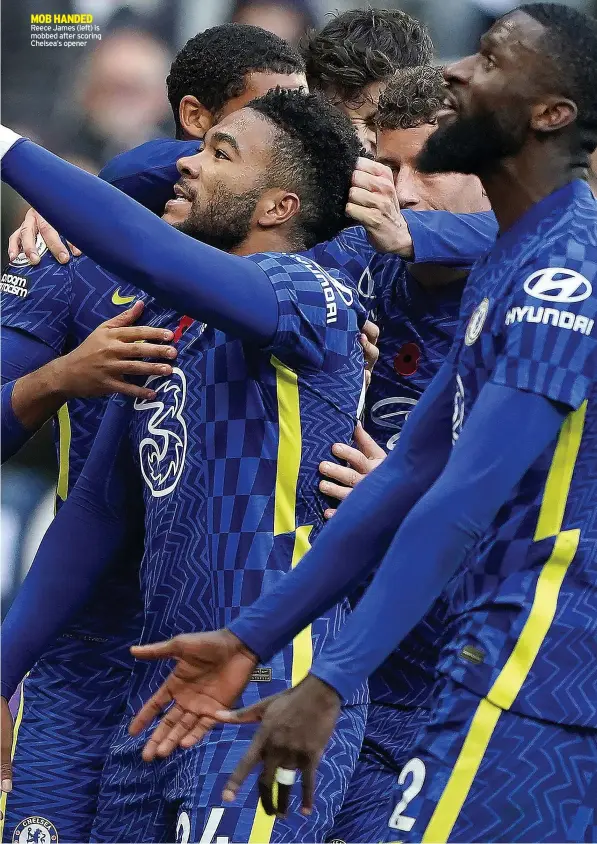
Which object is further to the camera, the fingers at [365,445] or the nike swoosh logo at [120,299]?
the nike swoosh logo at [120,299]

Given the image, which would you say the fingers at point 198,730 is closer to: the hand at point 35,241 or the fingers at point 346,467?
the fingers at point 346,467

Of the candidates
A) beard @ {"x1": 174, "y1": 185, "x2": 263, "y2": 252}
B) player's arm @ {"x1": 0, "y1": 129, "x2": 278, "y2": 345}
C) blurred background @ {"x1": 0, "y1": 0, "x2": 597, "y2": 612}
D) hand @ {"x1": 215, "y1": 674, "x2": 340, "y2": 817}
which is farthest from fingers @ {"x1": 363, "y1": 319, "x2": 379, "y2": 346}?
blurred background @ {"x1": 0, "y1": 0, "x2": 597, "y2": 612}

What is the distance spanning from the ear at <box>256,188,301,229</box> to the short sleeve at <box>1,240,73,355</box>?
0.69m

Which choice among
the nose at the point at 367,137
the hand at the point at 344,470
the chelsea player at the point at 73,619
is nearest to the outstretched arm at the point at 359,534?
the hand at the point at 344,470

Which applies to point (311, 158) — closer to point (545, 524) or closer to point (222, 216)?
point (222, 216)

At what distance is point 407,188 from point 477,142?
140 centimetres

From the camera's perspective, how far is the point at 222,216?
138 inches

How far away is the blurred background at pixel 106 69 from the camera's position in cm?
686

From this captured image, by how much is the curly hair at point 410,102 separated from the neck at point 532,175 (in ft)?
4.62

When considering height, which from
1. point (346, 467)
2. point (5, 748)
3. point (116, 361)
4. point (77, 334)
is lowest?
point (5, 748)

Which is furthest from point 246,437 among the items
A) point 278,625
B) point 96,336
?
point 278,625

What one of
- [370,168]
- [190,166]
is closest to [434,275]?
[370,168]

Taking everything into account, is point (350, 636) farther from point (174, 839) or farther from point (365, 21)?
point (365, 21)

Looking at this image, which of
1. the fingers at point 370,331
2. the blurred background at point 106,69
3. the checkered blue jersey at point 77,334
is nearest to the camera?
the fingers at point 370,331
